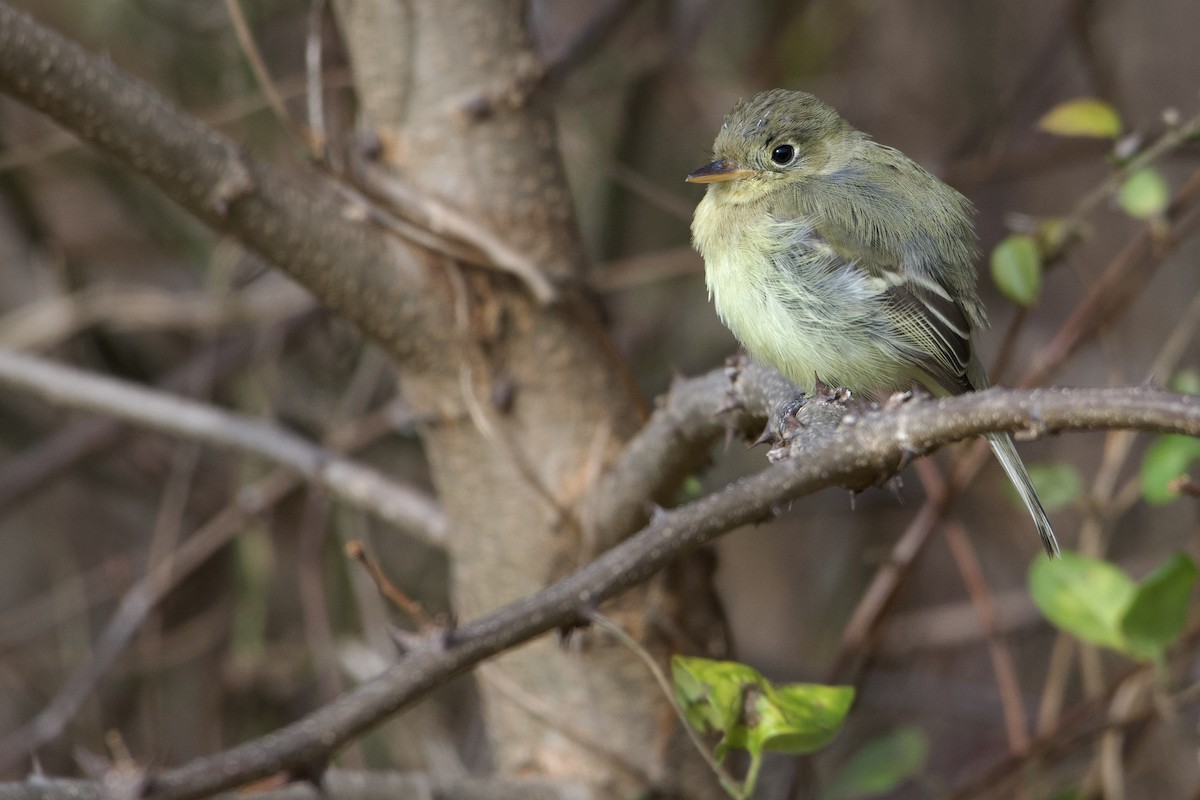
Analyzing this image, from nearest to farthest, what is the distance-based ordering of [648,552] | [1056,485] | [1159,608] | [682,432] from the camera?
[648,552] < [682,432] < [1159,608] < [1056,485]

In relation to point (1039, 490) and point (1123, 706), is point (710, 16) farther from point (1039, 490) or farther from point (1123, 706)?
point (1123, 706)

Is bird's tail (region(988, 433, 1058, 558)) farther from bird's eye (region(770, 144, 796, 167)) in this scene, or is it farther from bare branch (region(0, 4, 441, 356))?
bare branch (region(0, 4, 441, 356))

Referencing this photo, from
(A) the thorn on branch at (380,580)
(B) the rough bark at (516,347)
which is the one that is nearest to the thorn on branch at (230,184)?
(B) the rough bark at (516,347)

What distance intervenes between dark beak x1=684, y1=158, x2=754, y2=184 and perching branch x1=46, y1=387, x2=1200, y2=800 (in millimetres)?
1147

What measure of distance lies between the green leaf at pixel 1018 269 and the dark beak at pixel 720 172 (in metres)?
0.57

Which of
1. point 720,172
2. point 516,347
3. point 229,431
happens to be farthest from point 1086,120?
point 229,431

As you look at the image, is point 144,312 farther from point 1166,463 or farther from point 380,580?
point 1166,463

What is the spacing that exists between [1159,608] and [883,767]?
0.66 meters

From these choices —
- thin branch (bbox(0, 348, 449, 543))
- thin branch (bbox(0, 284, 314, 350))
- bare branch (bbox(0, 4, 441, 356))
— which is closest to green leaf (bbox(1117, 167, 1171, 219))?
bare branch (bbox(0, 4, 441, 356))

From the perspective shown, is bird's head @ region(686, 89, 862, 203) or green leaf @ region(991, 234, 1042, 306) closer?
green leaf @ region(991, 234, 1042, 306)

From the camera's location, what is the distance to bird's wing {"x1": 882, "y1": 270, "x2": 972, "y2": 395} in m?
2.24

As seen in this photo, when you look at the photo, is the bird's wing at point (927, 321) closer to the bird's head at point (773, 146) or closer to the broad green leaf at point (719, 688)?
the bird's head at point (773, 146)

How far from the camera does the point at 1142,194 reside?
7.24 ft

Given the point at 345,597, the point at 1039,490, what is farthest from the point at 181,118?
the point at 345,597
